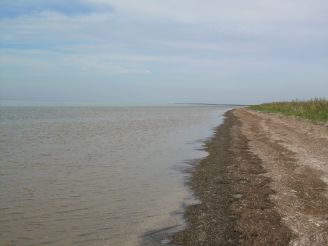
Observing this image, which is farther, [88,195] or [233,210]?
[88,195]

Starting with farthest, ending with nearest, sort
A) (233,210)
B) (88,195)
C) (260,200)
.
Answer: (88,195)
(260,200)
(233,210)

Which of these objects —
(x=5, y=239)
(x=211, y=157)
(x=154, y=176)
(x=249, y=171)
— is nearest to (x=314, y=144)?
A: (x=211, y=157)

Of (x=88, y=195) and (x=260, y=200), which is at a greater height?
(x=260, y=200)

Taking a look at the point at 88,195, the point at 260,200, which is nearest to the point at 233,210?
the point at 260,200

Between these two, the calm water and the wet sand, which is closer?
the wet sand

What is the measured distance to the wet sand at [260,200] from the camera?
737 cm

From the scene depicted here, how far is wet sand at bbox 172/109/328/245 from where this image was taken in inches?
290

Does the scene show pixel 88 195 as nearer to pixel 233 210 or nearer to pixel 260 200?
pixel 233 210


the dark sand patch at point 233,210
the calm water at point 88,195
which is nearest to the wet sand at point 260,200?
the dark sand patch at point 233,210

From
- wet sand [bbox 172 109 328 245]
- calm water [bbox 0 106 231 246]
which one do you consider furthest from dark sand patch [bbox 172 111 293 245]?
calm water [bbox 0 106 231 246]

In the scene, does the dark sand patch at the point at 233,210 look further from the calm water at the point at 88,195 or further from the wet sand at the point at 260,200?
the calm water at the point at 88,195

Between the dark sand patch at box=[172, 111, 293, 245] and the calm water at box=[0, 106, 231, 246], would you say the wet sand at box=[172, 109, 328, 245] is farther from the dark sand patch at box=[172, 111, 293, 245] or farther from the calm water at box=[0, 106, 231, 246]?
the calm water at box=[0, 106, 231, 246]

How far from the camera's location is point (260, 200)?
32.0 feet

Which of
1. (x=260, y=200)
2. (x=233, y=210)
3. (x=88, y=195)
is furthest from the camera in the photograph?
(x=88, y=195)
